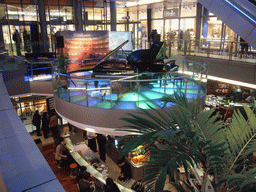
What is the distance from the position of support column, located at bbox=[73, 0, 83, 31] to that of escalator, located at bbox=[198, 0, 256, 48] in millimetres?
15735

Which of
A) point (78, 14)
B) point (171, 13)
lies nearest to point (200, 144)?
point (171, 13)

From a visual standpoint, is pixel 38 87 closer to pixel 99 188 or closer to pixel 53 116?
pixel 53 116

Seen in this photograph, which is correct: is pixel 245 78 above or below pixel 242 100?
above

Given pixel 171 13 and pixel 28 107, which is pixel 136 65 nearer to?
pixel 28 107

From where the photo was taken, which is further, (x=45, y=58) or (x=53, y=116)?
(x=45, y=58)

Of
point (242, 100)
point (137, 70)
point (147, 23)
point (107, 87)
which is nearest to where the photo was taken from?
point (107, 87)

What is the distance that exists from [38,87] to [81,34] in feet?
14.7

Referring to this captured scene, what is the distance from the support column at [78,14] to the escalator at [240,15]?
15.7 meters

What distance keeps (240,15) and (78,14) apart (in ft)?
58.3

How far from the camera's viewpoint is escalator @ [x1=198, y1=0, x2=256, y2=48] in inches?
376

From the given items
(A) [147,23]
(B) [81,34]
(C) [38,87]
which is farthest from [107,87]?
(A) [147,23]

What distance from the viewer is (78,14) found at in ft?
77.6

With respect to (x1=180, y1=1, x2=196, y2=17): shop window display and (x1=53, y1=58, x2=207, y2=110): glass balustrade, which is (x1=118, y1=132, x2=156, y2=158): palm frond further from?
(x1=180, y1=1, x2=196, y2=17): shop window display

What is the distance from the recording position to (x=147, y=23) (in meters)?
27.7
